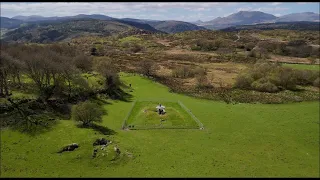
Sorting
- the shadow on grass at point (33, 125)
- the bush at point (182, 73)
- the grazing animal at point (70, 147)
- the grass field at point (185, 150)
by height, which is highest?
the shadow on grass at point (33, 125)

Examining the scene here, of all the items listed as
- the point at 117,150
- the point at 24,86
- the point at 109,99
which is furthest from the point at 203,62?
the point at 117,150

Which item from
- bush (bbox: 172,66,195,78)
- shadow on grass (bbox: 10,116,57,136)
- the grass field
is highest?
shadow on grass (bbox: 10,116,57,136)

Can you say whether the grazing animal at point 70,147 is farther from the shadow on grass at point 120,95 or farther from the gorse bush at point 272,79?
the gorse bush at point 272,79

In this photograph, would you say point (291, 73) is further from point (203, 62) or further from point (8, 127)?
point (8, 127)

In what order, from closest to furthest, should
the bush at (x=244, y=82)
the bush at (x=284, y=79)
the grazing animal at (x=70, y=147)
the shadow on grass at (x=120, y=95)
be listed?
the grazing animal at (x=70, y=147), the shadow on grass at (x=120, y=95), the bush at (x=284, y=79), the bush at (x=244, y=82)

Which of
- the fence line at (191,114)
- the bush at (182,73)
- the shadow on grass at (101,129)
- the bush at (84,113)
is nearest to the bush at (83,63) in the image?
the bush at (182,73)

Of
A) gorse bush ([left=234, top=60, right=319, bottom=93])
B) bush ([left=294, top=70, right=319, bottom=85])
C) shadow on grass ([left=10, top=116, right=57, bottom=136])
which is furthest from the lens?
bush ([left=294, top=70, right=319, bottom=85])

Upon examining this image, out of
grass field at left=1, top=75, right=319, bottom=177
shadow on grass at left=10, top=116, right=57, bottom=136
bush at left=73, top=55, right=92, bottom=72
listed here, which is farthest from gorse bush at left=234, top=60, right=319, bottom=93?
shadow on grass at left=10, top=116, right=57, bottom=136

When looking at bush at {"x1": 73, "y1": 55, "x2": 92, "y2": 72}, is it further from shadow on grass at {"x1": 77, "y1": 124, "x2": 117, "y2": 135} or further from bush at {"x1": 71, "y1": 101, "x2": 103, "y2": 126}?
shadow on grass at {"x1": 77, "y1": 124, "x2": 117, "y2": 135}
